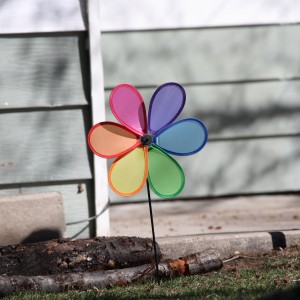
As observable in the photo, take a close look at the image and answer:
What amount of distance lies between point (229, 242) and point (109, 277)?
122 cm

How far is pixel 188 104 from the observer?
328 inches

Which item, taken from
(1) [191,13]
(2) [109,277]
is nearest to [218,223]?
(1) [191,13]

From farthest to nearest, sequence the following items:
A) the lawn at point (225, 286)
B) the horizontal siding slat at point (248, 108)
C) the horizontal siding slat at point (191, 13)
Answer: the horizontal siding slat at point (248, 108) → the horizontal siding slat at point (191, 13) → the lawn at point (225, 286)

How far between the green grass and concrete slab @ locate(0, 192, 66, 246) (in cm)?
107

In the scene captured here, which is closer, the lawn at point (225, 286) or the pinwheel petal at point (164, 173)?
the lawn at point (225, 286)

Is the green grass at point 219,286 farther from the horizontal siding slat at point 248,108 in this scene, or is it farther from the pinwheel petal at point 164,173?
the horizontal siding slat at point 248,108

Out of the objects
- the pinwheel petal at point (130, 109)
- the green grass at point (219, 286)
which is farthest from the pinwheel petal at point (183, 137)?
the green grass at point (219, 286)

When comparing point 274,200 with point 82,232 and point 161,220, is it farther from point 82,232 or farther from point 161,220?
point 82,232

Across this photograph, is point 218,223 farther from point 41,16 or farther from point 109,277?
point 41,16

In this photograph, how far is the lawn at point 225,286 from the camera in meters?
5.49

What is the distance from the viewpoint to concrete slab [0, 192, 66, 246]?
683 cm

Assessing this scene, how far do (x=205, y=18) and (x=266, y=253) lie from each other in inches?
93.9

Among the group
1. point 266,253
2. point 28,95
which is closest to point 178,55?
point 28,95

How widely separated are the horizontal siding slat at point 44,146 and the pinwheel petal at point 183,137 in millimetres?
1574
